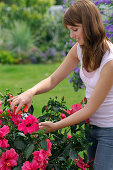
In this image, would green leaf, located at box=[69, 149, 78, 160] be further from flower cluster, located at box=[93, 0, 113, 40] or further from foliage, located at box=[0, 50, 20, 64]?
foliage, located at box=[0, 50, 20, 64]

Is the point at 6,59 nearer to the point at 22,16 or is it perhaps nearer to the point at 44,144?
the point at 22,16

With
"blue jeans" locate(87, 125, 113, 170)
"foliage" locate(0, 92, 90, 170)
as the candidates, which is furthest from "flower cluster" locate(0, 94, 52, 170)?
"blue jeans" locate(87, 125, 113, 170)

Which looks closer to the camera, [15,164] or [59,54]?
[15,164]

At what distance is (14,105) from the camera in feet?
6.10

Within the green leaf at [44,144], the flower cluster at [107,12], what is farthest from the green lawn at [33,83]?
the green leaf at [44,144]

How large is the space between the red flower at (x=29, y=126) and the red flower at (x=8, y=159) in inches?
5.1

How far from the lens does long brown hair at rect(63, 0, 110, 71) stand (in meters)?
1.83

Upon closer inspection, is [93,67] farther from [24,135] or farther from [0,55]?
[0,55]

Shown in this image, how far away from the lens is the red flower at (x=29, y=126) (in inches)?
69.0

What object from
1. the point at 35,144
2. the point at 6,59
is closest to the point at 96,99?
the point at 35,144

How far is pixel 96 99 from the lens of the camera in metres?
1.83

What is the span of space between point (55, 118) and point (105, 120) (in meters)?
0.31

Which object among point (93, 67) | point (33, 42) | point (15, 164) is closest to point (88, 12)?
point (93, 67)

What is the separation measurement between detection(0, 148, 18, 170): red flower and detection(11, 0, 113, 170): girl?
7.8 inches
